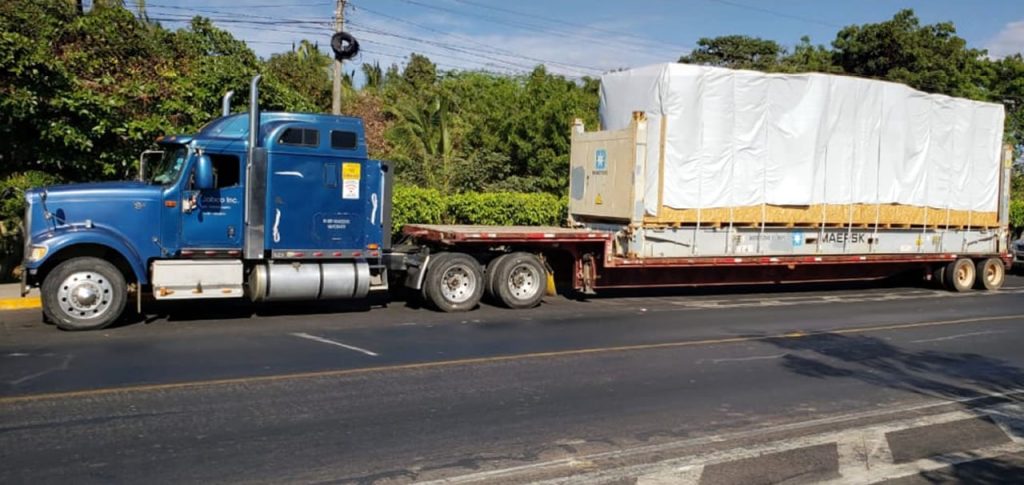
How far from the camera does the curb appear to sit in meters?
12.7

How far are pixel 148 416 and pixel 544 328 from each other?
6320 millimetres


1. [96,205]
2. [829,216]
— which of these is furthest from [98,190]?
[829,216]

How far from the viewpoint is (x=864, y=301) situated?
17109mm

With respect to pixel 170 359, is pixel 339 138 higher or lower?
higher

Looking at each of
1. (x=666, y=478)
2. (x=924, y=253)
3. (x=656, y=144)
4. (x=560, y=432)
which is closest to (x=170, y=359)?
(x=560, y=432)

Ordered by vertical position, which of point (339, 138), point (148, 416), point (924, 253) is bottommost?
point (148, 416)

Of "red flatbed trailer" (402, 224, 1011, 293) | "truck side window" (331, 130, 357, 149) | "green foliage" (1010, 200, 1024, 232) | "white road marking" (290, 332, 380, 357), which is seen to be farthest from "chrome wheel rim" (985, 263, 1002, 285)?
"white road marking" (290, 332, 380, 357)

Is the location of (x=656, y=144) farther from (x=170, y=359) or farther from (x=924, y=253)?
(x=170, y=359)

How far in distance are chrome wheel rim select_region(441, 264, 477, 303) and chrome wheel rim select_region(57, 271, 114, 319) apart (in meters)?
4.77

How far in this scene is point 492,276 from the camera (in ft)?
46.6

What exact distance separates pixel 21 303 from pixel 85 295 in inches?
102

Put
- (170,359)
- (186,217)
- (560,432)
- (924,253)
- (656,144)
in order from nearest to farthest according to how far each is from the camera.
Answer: (560,432), (170,359), (186,217), (656,144), (924,253)

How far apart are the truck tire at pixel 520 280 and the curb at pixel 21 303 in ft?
22.1

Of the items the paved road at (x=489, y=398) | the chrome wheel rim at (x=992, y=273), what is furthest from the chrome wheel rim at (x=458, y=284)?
the chrome wheel rim at (x=992, y=273)
